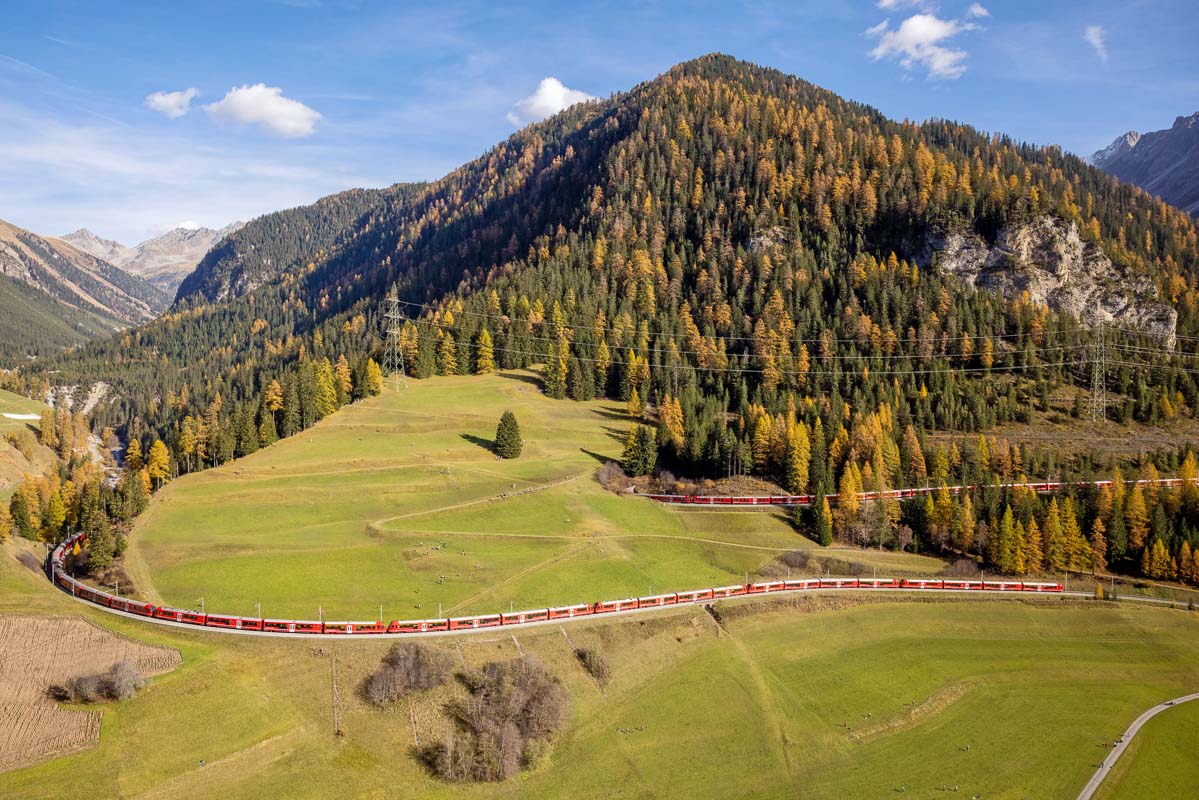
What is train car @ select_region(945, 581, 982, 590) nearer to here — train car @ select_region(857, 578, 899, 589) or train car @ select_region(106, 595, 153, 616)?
train car @ select_region(857, 578, 899, 589)

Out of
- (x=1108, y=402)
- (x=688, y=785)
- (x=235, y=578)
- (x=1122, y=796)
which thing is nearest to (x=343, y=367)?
(x=235, y=578)

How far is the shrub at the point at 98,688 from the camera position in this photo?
60094 mm

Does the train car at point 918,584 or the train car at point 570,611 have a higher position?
the train car at point 570,611

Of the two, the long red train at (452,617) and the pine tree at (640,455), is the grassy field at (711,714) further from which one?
the pine tree at (640,455)

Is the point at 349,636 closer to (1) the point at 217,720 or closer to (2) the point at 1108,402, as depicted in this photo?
(1) the point at 217,720

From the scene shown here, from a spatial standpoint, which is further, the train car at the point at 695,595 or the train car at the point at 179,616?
the train car at the point at 695,595

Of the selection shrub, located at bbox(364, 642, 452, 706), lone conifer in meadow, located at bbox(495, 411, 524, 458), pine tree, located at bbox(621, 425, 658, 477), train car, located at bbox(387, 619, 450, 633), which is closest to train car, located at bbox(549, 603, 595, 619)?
train car, located at bbox(387, 619, 450, 633)

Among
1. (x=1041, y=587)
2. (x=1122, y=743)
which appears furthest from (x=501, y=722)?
(x=1041, y=587)

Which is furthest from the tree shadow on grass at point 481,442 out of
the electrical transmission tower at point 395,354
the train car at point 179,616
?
the train car at point 179,616

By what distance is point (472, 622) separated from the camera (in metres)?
75.8

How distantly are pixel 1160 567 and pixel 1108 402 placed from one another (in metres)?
64.1

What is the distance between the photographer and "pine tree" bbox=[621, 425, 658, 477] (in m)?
131

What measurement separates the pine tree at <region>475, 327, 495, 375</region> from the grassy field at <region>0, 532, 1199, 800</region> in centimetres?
10117

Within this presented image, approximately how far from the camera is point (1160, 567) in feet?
355
